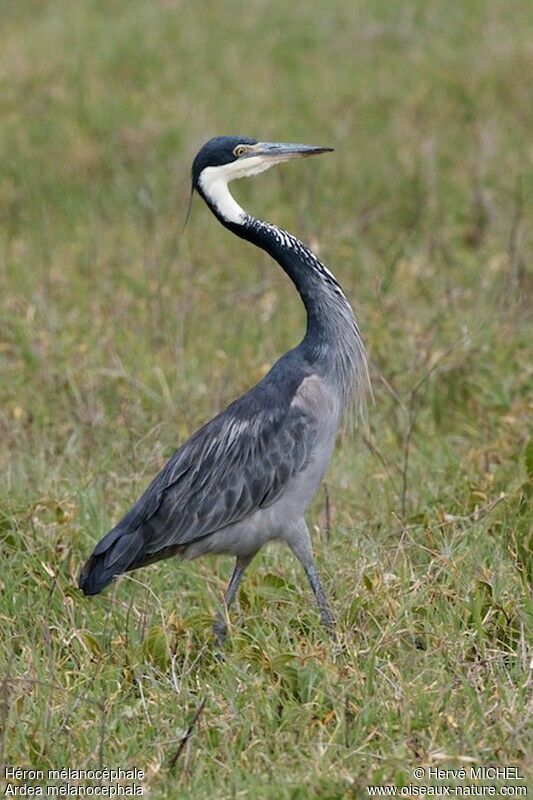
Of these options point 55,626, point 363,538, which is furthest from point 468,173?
point 55,626

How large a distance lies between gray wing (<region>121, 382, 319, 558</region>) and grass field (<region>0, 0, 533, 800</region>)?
0.30 meters

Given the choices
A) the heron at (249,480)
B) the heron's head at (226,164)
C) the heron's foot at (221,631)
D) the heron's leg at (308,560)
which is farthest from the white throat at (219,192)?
the heron's foot at (221,631)

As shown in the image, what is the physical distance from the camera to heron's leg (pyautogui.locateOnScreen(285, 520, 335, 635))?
468cm

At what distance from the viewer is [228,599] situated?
4848mm

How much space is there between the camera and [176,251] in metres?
8.61

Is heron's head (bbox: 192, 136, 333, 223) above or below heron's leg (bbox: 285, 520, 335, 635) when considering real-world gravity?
above

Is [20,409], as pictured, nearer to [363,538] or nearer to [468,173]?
[363,538]

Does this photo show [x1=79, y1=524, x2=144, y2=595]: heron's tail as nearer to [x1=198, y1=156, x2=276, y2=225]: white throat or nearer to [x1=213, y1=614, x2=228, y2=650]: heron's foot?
[x1=213, y1=614, x2=228, y2=650]: heron's foot

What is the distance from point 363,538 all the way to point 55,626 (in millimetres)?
1158

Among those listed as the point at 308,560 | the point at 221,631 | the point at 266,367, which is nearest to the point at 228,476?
the point at 308,560

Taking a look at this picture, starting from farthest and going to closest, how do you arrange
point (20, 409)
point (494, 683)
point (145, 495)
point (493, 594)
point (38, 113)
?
point (38, 113) < point (20, 409) < point (145, 495) < point (493, 594) < point (494, 683)

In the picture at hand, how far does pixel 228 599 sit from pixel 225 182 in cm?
152

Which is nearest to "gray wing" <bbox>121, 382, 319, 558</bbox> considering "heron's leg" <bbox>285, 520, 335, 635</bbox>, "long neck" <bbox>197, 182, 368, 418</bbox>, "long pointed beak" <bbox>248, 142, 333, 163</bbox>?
"heron's leg" <bbox>285, 520, 335, 635</bbox>

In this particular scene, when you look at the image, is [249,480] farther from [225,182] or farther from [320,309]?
[225,182]
